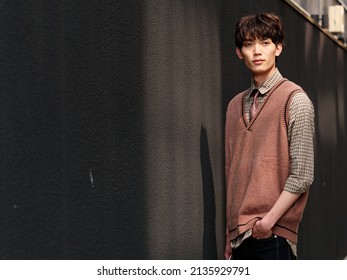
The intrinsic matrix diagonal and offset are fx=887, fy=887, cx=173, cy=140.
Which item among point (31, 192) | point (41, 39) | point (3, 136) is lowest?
point (31, 192)

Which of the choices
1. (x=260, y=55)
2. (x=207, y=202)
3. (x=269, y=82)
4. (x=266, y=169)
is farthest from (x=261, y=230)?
(x=207, y=202)

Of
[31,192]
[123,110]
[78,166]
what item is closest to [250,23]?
[123,110]

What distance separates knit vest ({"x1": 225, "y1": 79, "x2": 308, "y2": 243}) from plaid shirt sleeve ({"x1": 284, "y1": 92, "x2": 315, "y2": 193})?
0.17ft

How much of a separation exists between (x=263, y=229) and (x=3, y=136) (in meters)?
1.43

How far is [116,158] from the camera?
4668 mm

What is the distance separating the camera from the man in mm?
4422

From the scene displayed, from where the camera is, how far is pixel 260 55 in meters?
4.62

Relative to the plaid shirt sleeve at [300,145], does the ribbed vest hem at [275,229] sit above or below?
below

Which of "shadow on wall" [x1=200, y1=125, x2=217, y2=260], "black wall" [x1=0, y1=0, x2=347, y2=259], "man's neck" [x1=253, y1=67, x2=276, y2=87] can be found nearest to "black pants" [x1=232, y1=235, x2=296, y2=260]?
"black wall" [x1=0, y1=0, x2=347, y2=259]

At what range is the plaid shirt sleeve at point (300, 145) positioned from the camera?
439 centimetres

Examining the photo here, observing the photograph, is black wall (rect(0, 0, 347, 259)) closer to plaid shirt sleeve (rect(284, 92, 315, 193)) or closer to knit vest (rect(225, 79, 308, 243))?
knit vest (rect(225, 79, 308, 243))

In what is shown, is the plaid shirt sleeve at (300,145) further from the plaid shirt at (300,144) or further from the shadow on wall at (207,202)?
the shadow on wall at (207,202)

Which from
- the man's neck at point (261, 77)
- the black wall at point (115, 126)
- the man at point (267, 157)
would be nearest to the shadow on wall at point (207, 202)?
the black wall at point (115, 126)
